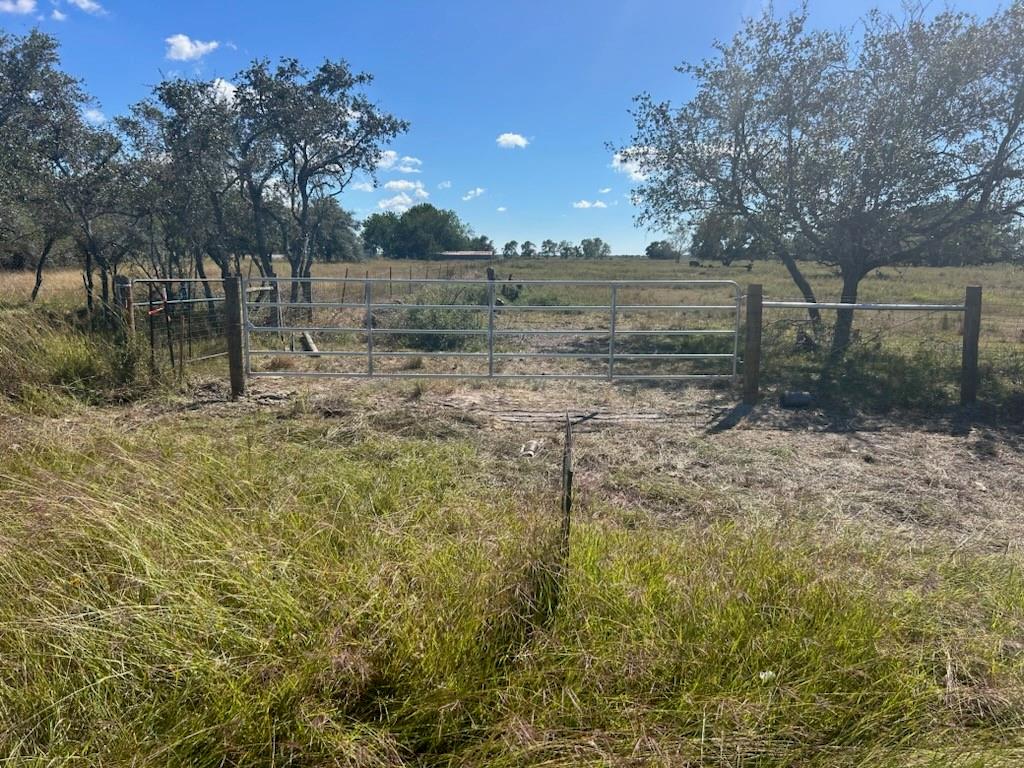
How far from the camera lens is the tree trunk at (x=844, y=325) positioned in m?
10.1

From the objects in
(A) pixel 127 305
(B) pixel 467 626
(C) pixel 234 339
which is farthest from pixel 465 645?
(A) pixel 127 305

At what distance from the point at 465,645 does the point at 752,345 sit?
6.26 metres

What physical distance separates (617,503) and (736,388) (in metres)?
4.61

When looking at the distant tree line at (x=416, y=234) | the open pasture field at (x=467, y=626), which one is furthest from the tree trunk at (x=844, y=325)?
the distant tree line at (x=416, y=234)

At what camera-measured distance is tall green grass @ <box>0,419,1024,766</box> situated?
215cm

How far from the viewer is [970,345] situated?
7484 mm

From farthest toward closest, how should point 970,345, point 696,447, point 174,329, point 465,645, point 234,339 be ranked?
point 174,329
point 234,339
point 970,345
point 696,447
point 465,645

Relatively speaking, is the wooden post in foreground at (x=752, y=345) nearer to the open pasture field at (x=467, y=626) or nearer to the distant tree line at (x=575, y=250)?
the open pasture field at (x=467, y=626)

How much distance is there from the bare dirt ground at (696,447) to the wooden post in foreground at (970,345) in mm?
464

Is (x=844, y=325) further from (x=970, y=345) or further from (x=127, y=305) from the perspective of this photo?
(x=127, y=305)

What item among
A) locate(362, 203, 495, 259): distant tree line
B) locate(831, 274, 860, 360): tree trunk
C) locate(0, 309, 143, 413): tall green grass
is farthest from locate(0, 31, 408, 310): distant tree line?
locate(362, 203, 495, 259): distant tree line

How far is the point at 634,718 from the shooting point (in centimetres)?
226

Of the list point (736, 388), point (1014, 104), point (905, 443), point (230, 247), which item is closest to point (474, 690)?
point (905, 443)

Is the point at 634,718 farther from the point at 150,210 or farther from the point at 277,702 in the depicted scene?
the point at 150,210
